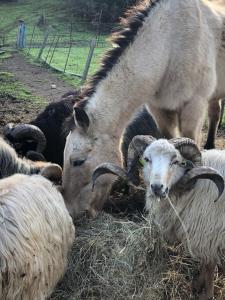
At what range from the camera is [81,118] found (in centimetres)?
520

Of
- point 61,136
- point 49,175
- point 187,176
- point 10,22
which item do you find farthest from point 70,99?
point 10,22

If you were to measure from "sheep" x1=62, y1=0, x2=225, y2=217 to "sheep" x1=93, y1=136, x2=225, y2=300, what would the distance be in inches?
26.9

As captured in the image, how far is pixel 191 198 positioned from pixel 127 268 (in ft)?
3.00

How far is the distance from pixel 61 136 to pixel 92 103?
1.64m

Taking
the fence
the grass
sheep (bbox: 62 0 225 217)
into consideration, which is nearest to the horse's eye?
sheep (bbox: 62 0 225 217)

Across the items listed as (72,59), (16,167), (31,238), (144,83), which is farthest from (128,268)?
(72,59)

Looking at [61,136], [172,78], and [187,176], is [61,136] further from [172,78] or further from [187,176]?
[187,176]

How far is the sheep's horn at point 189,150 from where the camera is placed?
4.48m

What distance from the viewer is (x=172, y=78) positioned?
5.97m

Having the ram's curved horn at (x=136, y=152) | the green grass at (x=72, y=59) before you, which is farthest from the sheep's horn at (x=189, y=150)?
the green grass at (x=72, y=59)

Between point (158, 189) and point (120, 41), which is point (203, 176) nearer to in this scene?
point (158, 189)

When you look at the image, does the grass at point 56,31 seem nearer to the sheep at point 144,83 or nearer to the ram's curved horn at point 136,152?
the sheep at point 144,83

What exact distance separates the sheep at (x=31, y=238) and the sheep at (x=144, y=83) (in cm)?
95

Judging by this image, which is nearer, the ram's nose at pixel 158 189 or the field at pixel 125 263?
the ram's nose at pixel 158 189
